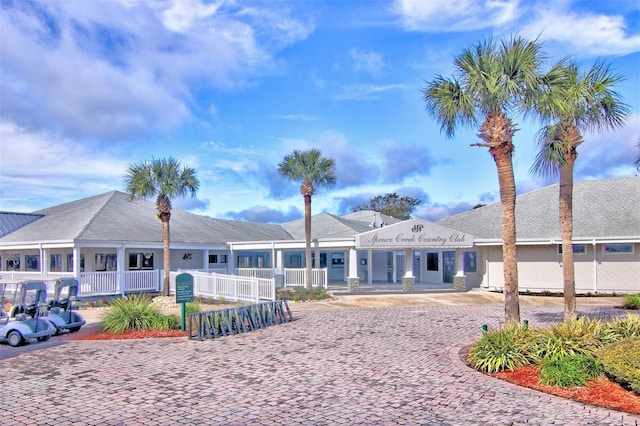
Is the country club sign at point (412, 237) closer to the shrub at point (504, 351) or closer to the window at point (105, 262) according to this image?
the window at point (105, 262)

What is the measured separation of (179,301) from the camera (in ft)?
47.4

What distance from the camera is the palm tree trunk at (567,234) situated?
13.2 m

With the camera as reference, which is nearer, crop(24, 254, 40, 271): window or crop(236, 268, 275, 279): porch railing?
crop(24, 254, 40, 271): window

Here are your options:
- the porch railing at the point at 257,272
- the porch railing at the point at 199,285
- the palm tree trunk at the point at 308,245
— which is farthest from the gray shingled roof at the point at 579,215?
the porch railing at the point at 199,285

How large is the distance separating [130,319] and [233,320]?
2.74 metres

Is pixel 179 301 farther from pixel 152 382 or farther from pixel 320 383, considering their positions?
pixel 320 383

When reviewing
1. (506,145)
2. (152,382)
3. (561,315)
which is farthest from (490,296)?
(152,382)

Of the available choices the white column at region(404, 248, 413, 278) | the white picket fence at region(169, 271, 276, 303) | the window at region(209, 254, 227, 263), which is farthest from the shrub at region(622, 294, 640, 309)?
the window at region(209, 254, 227, 263)

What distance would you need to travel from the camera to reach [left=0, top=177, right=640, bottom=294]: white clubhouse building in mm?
25047

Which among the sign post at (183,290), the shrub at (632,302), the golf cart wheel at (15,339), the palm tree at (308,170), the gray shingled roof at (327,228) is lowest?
the shrub at (632,302)

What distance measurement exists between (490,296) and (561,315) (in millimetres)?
7157

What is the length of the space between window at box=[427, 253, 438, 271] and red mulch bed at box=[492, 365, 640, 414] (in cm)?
2277

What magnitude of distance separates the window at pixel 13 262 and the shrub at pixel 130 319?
17.5 metres

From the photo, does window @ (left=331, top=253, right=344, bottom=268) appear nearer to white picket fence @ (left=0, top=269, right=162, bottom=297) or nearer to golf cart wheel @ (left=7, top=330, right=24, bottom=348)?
white picket fence @ (left=0, top=269, right=162, bottom=297)
